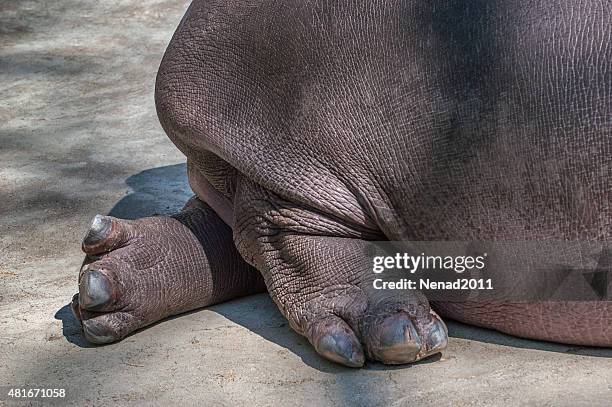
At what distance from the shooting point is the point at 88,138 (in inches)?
190

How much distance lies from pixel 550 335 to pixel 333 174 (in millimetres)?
665

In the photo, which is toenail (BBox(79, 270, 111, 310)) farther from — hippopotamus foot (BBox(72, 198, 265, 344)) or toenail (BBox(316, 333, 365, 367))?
toenail (BBox(316, 333, 365, 367))

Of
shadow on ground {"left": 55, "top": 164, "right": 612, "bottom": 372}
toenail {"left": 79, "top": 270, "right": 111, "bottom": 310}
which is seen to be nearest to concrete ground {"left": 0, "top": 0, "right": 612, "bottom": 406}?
shadow on ground {"left": 55, "top": 164, "right": 612, "bottom": 372}

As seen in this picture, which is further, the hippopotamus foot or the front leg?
the hippopotamus foot

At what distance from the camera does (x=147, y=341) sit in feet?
9.31

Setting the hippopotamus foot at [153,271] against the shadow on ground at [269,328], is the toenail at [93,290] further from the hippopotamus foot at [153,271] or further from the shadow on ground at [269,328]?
the shadow on ground at [269,328]

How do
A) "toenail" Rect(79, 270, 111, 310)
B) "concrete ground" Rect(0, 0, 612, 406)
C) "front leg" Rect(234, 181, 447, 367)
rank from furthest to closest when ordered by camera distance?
"toenail" Rect(79, 270, 111, 310)
"front leg" Rect(234, 181, 447, 367)
"concrete ground" Rect(0, 0, 612, 406)

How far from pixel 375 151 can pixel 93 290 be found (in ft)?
2.65

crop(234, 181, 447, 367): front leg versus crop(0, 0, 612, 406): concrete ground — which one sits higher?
crop(234, 181, 447, 367): front leg

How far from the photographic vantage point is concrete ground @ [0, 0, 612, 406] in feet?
7.98

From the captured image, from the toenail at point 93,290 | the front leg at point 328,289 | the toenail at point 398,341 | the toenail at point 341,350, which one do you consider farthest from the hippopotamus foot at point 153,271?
the toenail at point 398,341

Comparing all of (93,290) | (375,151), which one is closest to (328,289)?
(375,151)

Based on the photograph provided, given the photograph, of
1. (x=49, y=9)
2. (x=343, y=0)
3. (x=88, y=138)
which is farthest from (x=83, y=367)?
(x=49, y=9)

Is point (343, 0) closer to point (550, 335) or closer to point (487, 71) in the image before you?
point (487, 71)
